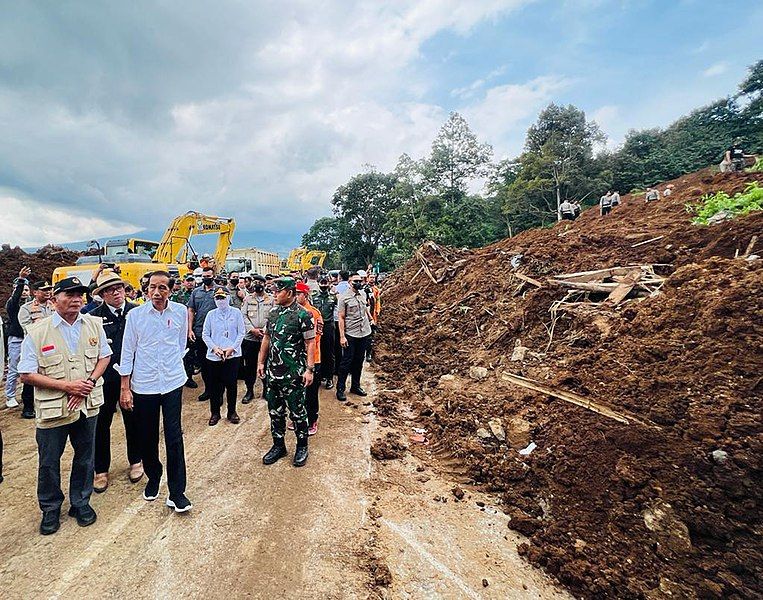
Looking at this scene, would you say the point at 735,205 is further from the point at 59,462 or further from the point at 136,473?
the point at 59,462

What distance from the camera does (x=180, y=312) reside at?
3.27 metres

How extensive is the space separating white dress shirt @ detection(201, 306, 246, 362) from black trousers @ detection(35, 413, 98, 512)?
1936 mm

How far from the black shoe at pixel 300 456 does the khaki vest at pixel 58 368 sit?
177 centimetres

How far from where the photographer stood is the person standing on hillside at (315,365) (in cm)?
389

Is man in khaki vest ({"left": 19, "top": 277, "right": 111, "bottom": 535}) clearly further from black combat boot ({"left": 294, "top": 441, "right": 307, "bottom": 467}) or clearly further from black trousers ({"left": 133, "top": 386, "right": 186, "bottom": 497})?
black combat boot ({"left": 294, "top": 441, "right": 307, "bottom": 467})

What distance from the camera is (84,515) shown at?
2.81 metres

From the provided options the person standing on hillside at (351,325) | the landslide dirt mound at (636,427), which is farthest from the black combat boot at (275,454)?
the person standing on hillside at (351,325)

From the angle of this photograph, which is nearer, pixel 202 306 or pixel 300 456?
pixel 300 456

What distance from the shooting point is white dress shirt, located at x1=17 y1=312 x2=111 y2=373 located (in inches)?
100

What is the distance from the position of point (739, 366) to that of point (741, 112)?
3966cm

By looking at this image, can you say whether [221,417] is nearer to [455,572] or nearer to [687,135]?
[455,572]

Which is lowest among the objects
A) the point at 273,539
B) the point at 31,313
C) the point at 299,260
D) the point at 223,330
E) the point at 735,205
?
the point at 273,539

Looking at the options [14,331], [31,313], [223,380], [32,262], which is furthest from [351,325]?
[32,262]

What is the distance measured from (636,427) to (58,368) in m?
4.48
